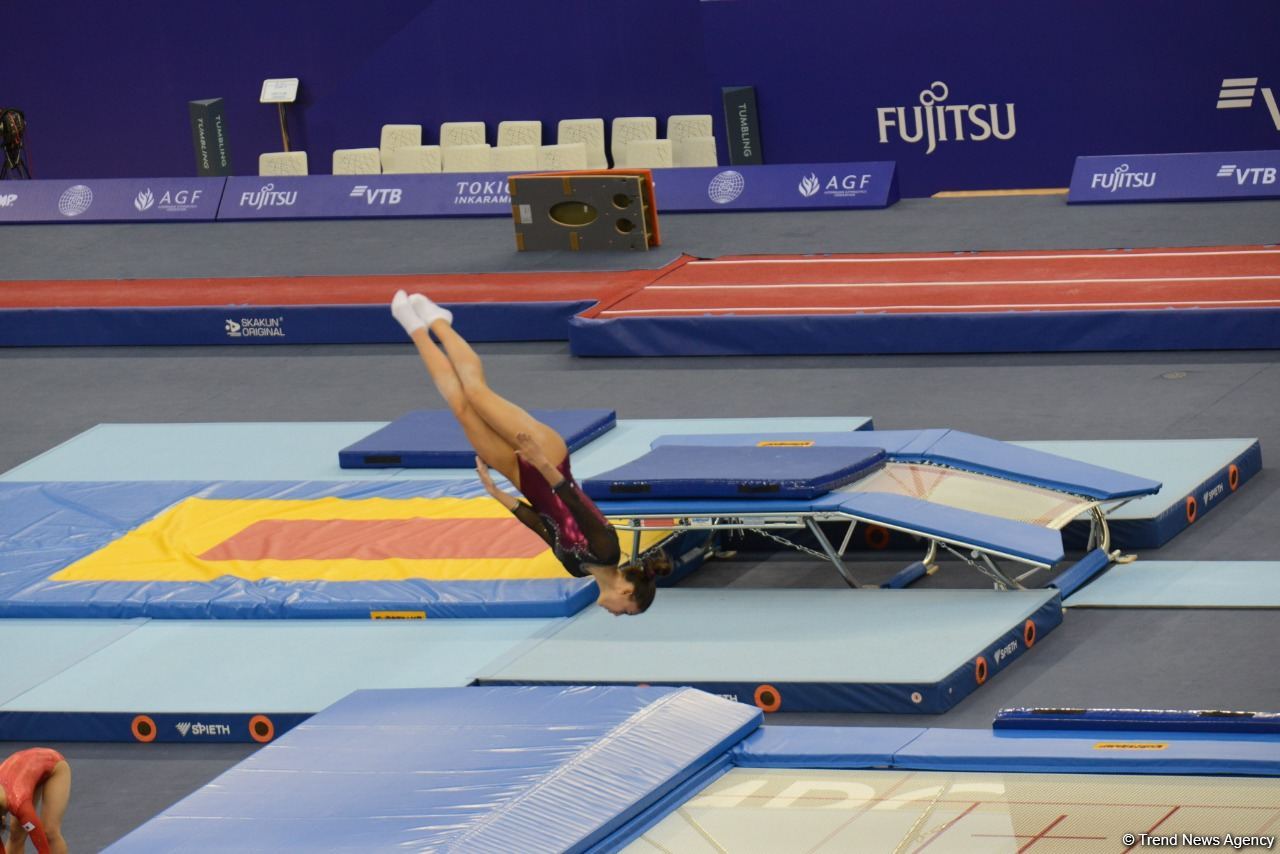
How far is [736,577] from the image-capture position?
29.4 ft

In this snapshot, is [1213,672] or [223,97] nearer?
[1213,672]

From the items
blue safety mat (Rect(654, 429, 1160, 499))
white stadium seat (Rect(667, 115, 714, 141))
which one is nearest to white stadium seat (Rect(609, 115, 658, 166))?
white stadium seat (Rect(667, 115, 714, 141))

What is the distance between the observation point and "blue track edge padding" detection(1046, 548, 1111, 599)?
27.2 feet

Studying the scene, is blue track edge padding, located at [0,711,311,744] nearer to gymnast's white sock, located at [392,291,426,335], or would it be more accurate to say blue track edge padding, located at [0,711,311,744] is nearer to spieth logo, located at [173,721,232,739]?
spieth logo, located at [173,721,232,739]

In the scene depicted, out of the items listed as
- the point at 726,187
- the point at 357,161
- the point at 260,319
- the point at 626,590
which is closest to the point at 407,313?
the point at 626,590

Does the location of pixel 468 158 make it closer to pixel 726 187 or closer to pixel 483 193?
pixel 483 193

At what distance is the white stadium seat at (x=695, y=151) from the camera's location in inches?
653

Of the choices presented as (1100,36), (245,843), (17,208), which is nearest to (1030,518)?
(245,843)

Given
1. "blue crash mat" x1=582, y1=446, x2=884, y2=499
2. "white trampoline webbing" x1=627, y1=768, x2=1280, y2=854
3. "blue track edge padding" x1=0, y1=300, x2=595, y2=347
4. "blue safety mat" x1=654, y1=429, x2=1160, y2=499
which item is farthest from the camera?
"blue track edge padding" x1=0, y1=300, x2=595, y2=347

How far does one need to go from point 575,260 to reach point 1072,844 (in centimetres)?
858

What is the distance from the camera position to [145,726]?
783 centimetres

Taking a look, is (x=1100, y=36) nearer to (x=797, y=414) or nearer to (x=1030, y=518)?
(x=797, y=414)

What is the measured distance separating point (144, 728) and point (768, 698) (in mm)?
2474

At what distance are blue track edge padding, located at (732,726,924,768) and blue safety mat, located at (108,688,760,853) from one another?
0.27 feet
